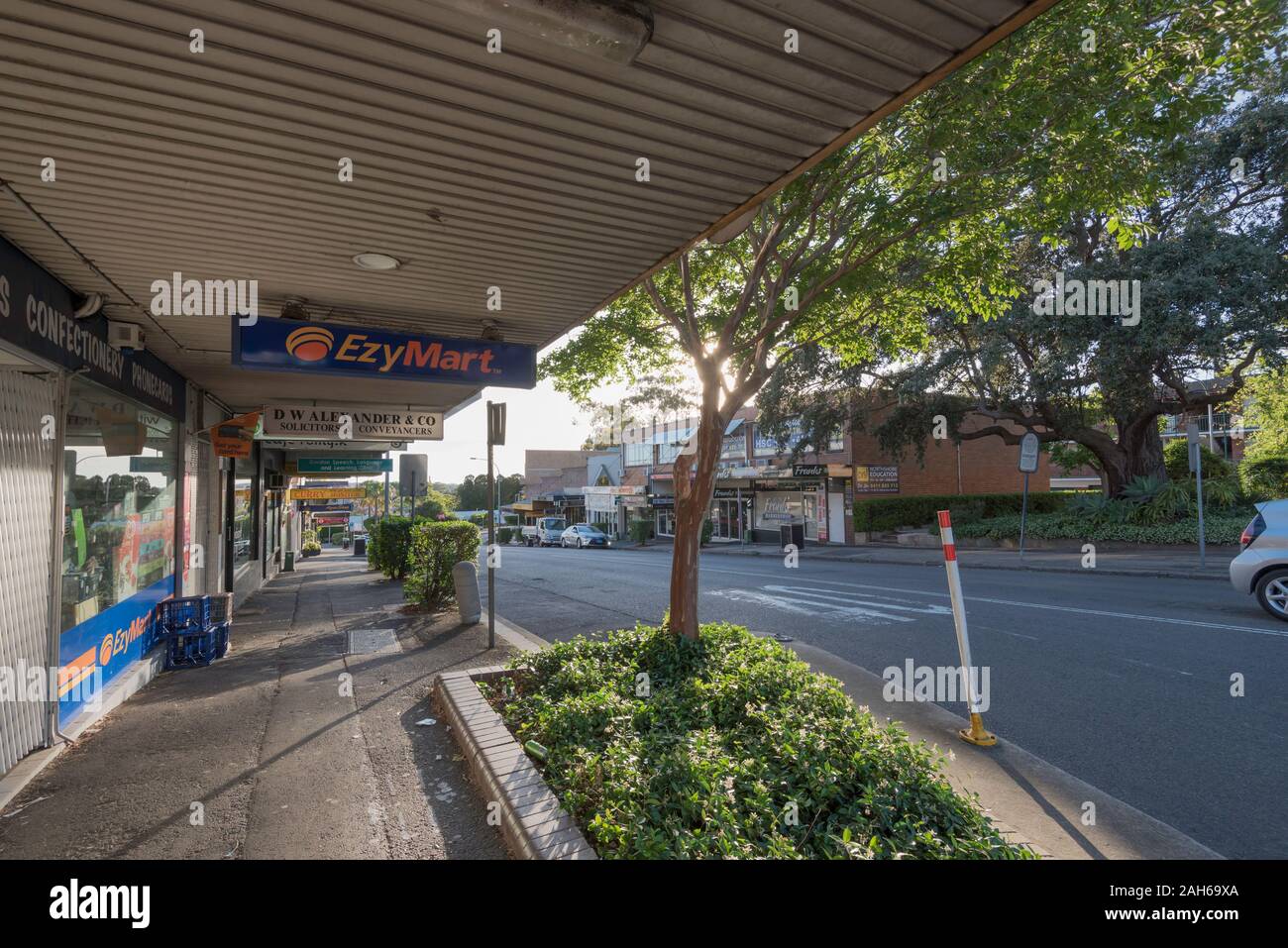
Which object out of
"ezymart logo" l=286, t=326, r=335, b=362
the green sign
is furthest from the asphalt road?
the green sign

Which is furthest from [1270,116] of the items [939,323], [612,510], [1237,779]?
[612,510]

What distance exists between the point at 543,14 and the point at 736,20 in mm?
743

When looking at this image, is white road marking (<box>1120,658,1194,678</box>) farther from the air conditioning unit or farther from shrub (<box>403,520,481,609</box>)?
the air conditioning unit

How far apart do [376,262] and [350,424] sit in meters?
5.15

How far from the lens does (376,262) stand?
15.7 feet

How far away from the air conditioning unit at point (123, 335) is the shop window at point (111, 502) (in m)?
0.44

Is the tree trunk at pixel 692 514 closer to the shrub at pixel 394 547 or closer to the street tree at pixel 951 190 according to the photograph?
the street tree at pixel 951 190

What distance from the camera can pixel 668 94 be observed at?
307cm

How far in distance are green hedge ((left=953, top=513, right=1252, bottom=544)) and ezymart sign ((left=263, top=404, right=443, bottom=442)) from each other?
1934cm

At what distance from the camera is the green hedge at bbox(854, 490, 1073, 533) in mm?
27750

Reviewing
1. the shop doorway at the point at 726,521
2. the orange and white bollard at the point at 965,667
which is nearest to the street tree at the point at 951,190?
the orange and white bollard at the point at 965,667

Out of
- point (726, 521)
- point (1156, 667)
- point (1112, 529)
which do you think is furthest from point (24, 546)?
point (726, 521)

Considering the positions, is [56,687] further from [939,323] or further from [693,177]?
[939,323]

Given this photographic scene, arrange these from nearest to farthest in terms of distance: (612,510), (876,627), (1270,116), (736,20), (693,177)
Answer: (736,20)
(693,177)
(876,627)
(1270,116)
(612,510)
